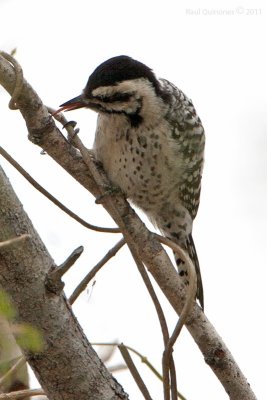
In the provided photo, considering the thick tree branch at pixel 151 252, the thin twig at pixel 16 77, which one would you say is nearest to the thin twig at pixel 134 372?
the thick tree branch at pixel 151 252

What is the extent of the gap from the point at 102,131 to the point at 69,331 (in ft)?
4.69

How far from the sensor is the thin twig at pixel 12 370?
1.46 m

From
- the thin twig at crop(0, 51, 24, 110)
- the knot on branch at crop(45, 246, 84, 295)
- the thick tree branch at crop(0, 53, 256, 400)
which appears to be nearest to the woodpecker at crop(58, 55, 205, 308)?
the thick tree branch at crop(0, 53, 256, 400)

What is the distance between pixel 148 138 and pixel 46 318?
1.45 m

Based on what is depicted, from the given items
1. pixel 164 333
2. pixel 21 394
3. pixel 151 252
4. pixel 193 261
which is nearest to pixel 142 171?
pixel 193 261

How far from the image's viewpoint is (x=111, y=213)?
2.00 meters

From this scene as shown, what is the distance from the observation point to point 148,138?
279 centimetres

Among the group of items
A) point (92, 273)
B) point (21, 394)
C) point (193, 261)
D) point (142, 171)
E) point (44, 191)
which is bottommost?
point (21, 394)

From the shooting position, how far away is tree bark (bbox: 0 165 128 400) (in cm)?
141

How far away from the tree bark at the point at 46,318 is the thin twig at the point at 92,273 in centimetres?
25

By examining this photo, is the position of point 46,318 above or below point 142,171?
below

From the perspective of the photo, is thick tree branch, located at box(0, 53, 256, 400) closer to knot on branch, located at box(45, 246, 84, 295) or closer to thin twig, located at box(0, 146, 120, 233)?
thin twig, located at box(0, 146, 120, 233)

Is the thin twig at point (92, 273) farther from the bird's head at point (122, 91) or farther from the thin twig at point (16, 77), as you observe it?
the bird's head at point (122, 91)

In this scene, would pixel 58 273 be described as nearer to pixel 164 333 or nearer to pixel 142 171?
pixel 164 333
